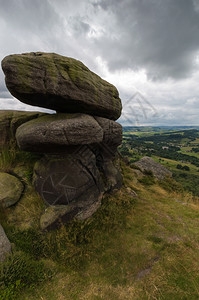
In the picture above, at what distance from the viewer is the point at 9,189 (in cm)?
734

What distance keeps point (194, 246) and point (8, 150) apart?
1195 centimetres

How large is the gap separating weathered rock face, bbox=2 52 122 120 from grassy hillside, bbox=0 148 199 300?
498 cm

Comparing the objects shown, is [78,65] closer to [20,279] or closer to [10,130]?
[10,130]

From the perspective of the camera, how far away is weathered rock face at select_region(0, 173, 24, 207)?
6.98 meters

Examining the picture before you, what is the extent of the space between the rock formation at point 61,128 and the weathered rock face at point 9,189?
1.00 metres

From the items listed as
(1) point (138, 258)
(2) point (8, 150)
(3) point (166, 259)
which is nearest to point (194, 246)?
(3) point (166, 259)

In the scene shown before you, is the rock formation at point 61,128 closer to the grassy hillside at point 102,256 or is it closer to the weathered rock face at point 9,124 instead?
the grassy hillside at point 102,256

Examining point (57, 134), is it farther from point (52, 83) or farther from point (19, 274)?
point (19, 274)

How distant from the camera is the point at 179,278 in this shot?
15.8 feet

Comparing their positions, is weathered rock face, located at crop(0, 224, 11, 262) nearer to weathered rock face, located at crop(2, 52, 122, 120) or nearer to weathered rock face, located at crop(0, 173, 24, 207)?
weathered rock face, located at crop(0, 173, 24, 207)

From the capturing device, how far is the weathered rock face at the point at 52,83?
5.59 m

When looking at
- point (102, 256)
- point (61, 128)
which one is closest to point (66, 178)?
point (61, 128)

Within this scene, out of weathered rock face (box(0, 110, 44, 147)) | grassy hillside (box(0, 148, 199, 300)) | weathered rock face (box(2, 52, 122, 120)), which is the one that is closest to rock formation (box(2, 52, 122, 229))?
weathered rock face (box(2, 52, 122, 120))

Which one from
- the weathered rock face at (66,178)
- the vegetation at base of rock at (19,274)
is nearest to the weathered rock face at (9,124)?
the weathered rock face at (66,178)
